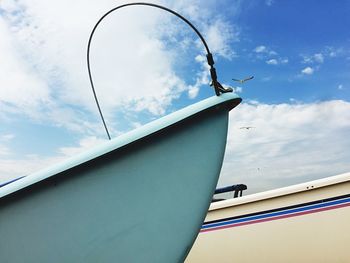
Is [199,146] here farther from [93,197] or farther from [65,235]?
[65,235]

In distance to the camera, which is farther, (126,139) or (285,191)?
(285,191)

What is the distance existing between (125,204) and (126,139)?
0.34 meters

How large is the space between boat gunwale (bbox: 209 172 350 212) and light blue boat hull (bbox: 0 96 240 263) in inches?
68.9

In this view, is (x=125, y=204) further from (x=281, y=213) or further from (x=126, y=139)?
(x=281, y=213)

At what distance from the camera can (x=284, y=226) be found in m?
3.45

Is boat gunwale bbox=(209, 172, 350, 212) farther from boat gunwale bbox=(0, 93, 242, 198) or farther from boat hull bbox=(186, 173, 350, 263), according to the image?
boat gunwale bbox=(0, 93, 242, 198)

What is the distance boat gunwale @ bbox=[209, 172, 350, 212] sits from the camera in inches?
128

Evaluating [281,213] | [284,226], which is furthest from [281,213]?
[284,226]

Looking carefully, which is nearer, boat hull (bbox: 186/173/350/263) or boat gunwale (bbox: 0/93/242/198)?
boat gunwale (bbox: 0/93/242/198)

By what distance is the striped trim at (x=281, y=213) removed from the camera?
325 cm

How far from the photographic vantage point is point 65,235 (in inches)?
75.3

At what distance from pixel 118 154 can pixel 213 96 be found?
61cm

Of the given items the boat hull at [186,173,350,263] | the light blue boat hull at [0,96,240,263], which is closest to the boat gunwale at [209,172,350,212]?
the boat hull at [186,173,350,263]

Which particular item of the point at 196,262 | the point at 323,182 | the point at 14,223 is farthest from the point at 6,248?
the point at 323,182
